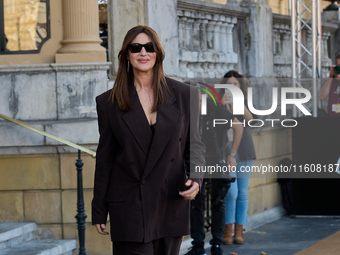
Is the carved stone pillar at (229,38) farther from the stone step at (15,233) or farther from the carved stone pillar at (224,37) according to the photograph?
the stone step at (15,233)

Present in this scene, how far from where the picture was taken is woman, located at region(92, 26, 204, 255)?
3967 mm

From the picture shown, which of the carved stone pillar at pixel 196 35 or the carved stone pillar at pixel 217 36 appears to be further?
the carved stone pillar at pixel 217 36

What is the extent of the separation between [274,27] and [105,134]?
6634mm

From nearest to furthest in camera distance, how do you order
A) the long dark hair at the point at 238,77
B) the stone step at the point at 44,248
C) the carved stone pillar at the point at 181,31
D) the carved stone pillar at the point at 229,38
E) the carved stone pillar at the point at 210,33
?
the stone step at the point at 44,248, the long dark hair at the point at 238,77, the carved stone pillar at the point at 181,31, the carved stone pillar at the point at 210,33, the carved stone pillar at the point at 229,38

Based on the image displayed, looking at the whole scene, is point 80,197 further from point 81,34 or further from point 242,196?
point 242,196

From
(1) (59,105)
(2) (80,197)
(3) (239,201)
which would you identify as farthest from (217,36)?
(2) (80,197)

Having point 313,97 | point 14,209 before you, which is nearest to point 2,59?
point 14,209

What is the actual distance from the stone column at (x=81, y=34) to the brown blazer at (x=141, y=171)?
2981mm

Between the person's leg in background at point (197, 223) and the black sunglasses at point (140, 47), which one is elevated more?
the black sunglasses at point (140, 47)

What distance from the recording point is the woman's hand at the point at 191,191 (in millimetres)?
3980

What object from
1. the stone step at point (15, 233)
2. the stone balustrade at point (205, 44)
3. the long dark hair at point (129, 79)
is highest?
the stone balustrade at point (205, 44)

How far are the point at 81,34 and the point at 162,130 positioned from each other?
3334mm

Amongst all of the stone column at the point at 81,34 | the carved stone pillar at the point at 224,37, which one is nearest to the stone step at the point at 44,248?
the stone column at the point at 81,34

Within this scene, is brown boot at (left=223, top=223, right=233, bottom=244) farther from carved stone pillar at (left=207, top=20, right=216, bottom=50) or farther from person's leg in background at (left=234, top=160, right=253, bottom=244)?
carved stone pillar at (left=207, top=20, right=216, bottom=50)
